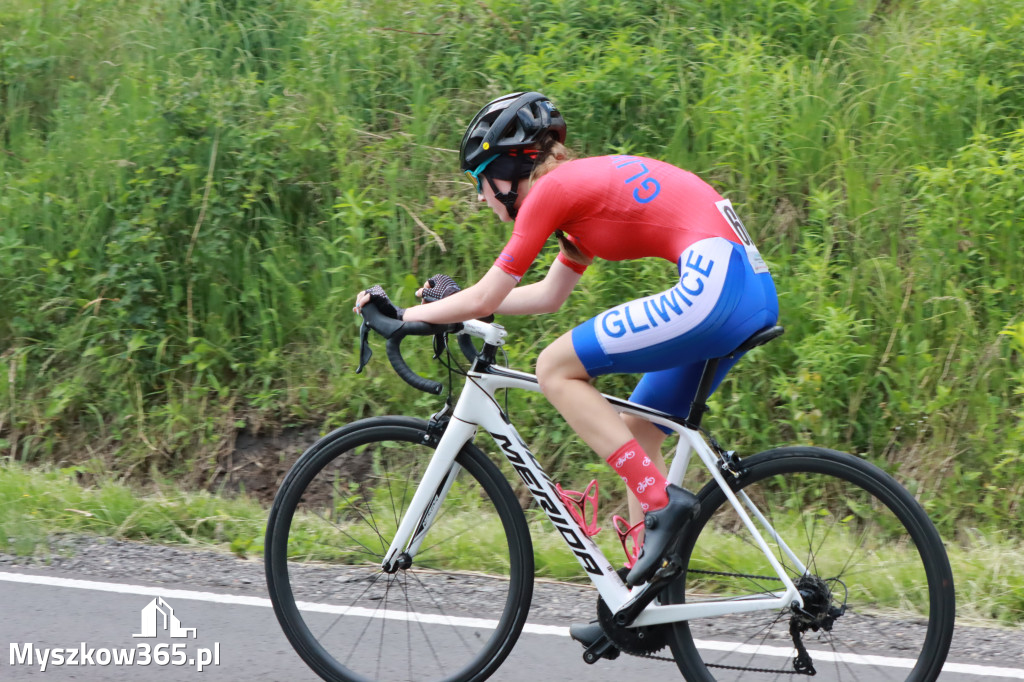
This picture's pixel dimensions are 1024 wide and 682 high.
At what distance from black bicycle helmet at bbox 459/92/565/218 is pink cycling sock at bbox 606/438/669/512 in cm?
92

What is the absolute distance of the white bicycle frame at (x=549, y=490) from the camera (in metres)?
3.35

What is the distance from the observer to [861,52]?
727 centimetres

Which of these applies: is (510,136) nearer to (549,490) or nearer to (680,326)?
(680,326)

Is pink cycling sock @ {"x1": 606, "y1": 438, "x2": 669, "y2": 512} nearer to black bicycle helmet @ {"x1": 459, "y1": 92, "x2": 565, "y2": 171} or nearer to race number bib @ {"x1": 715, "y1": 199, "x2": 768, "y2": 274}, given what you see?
race number bib @ {"x1": 715, "y1": 199, "x2": 768, "y2": 274}

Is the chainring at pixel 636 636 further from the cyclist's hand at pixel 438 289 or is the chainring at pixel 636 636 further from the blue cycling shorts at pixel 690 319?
the cyclist's hand at pixel 438 289

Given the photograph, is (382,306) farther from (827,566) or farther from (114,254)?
(114,254)

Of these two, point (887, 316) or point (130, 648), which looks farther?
point (887, 316)

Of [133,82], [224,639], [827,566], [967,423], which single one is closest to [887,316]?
[967,423]

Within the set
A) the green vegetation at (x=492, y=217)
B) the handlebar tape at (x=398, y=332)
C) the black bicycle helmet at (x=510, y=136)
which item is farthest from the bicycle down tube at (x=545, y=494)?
the green vegetation at (x=492, y=217)

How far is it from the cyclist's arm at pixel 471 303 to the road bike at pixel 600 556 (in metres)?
0.06

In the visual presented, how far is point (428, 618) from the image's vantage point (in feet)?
13.5

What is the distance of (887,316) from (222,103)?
475 centimetres

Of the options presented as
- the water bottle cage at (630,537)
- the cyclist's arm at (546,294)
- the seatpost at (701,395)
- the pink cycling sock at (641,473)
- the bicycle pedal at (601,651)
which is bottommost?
the bicycle pedal at (601,651)

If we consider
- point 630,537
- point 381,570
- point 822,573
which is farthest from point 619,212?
point 381,570
